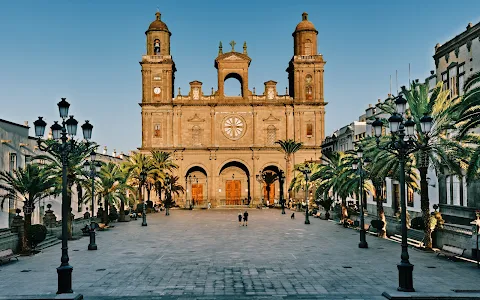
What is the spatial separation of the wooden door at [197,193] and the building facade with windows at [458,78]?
4012 centimetres

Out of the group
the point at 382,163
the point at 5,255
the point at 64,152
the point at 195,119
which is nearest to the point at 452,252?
the point at 382,163

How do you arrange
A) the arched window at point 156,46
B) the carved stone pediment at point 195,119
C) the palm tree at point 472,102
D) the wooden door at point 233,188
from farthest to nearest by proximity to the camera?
the wooden door at point 233,188 → the arched window at point 156,46 → the carved stone pediment at point 195,119 → the palm tree at point 472,102

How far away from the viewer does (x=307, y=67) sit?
70.8 m

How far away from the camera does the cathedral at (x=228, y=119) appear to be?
6969cm

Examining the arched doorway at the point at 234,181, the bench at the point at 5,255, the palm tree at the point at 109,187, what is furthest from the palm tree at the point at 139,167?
the bench at the point at 5,255

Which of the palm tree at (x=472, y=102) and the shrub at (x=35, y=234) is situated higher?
the palm tree at (x=472, y=102)

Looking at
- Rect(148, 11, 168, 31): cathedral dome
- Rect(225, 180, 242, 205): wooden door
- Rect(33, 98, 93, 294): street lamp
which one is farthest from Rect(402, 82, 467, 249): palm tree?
Rect(148, 11, 168, 31): cathedral dome

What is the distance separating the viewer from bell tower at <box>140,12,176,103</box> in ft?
230

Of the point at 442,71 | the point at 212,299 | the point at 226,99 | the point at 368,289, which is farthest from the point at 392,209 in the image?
the point at 212,299

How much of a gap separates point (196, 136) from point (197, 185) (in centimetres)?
756

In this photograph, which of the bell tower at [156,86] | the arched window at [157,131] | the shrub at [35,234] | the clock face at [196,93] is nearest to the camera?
the shrub at [35,234]

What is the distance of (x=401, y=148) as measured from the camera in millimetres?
16344

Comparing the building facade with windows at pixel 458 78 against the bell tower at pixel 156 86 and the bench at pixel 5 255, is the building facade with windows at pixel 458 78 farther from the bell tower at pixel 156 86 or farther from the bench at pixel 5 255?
the bell tower at pixel 156 86

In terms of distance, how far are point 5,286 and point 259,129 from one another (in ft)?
185
